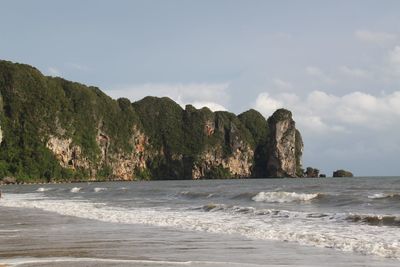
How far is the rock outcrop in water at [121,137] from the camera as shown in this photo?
12712 centimetres

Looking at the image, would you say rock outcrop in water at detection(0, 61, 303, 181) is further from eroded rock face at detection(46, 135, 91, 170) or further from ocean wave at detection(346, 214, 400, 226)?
ocean wave at detection(346, 214, 400, 226)

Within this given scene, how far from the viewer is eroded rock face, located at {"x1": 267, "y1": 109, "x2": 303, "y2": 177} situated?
170 meters

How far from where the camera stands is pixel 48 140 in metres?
130

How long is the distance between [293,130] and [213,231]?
160m

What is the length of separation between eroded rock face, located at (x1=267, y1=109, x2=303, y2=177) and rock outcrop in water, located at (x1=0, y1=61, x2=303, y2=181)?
31 cm

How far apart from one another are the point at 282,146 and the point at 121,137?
166 feet

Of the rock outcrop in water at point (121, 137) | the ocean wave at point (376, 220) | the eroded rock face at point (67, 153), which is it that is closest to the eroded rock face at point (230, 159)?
the rock outcrop in water at point (121, 137)

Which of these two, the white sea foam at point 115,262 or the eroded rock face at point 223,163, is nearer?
the white sea foam at point 115,262

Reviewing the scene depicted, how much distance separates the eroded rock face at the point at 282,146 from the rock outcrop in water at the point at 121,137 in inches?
12.2

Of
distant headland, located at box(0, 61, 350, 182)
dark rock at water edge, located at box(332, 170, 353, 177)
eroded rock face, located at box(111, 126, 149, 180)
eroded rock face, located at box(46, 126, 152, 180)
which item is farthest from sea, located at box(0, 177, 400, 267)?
dark rock at water edge, located at box(332, 170, 353, 177)

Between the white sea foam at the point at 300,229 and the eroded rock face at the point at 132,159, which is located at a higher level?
the eroded rock face at the point at 132,159

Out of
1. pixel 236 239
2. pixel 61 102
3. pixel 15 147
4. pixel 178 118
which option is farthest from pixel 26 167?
pixel 236 239

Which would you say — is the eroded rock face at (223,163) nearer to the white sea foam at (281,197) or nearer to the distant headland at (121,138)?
the distant headland at (121,138)

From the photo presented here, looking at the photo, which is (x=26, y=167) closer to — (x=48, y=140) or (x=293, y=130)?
Answer: (x=48, y=140)
